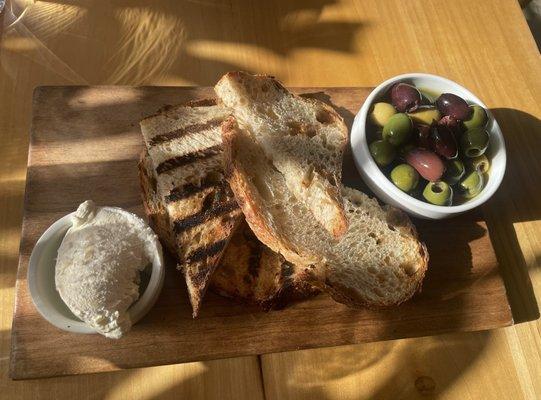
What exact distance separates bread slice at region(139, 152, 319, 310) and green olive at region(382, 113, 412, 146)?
32 centimetres

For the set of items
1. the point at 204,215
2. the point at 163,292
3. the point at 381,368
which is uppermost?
the point at 204,215

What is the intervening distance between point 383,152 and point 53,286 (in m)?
0.67

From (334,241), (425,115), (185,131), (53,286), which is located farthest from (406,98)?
(53,286)

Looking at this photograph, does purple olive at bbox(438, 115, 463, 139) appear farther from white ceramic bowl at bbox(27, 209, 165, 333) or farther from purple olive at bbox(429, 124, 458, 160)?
white ceramic bowl at bbox(27, 209, 165, 333)

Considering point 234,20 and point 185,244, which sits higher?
point 234,20

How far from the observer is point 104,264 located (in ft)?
2.67

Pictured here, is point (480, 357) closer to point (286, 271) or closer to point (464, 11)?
point (286, 271)

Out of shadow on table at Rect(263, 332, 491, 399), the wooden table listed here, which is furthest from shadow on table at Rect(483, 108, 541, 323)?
shadow on table at Rect(263, 332, 491, 399)

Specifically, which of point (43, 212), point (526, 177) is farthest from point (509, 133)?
point (43, 212)

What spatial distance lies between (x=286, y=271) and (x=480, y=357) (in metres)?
0.49

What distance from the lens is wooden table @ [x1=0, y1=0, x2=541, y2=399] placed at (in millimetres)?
999

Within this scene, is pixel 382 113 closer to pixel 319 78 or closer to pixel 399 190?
pixel 399 190

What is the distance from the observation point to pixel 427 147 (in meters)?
0.97

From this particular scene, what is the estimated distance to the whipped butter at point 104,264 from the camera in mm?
805
